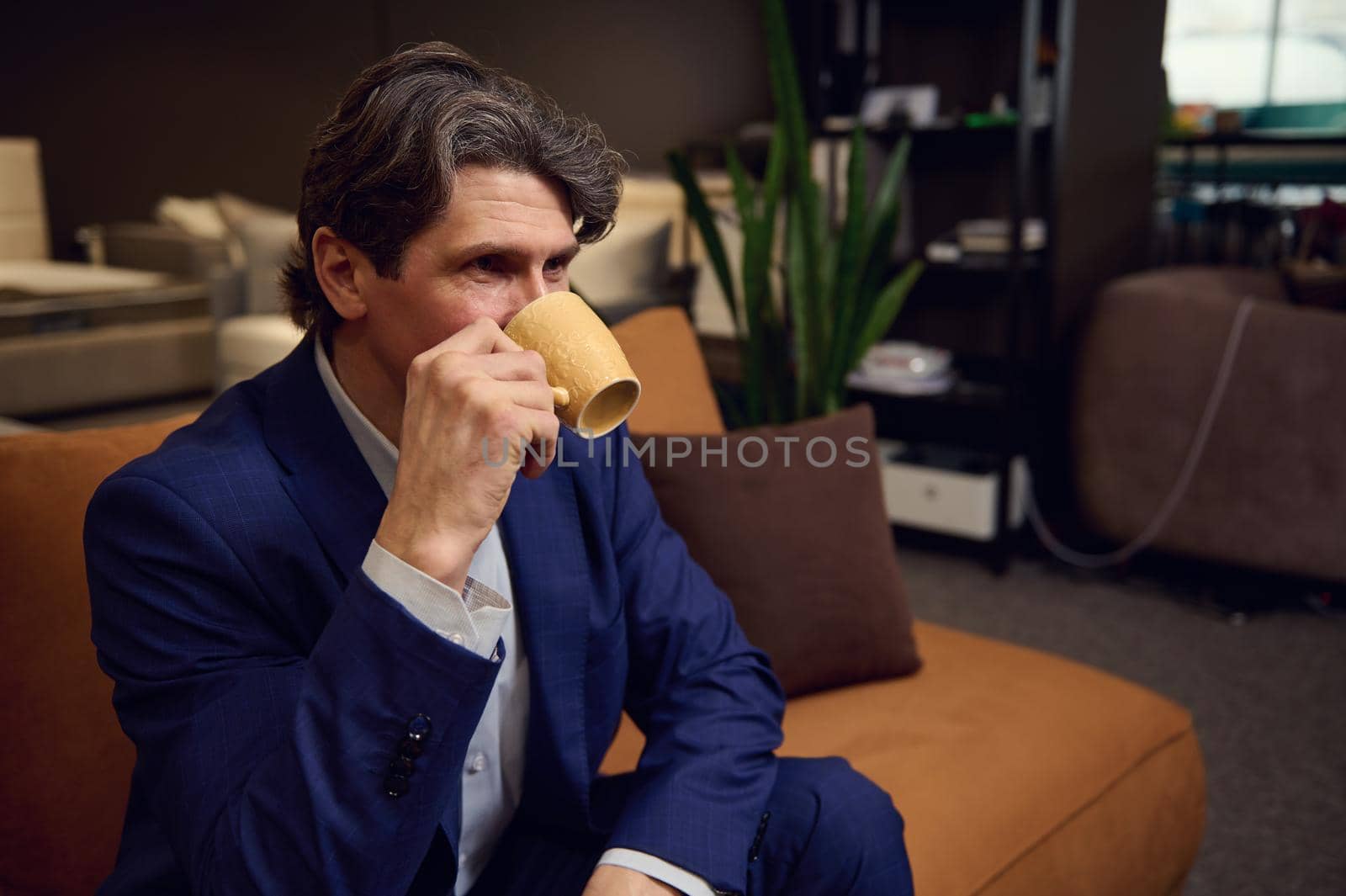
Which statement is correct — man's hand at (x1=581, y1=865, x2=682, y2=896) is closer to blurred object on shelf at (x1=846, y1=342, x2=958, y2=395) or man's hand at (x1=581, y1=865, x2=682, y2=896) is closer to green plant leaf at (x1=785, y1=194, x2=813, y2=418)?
green plant leaf at (x1=785, y1=194, x2=813, y2=418)

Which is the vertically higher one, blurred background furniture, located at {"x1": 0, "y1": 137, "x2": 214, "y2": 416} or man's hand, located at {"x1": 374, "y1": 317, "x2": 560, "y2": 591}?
man's hand, located at {"x1": 374, "y1": 317, "x2": 560, "y2": 591}

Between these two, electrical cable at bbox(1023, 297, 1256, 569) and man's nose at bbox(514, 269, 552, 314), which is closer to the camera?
man's nose at bbox(514, 269, 552, 314)

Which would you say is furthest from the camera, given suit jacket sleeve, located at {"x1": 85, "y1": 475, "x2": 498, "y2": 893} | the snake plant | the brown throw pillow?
the snake plant

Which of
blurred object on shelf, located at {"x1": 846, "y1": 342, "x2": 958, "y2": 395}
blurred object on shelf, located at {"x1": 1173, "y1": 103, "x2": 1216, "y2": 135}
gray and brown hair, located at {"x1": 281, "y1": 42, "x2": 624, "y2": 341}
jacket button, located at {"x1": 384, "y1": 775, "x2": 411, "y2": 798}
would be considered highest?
blurred object on shelf, located at {"x1": 1173, "y1": 103, "x2": 1216, "y2": 135}

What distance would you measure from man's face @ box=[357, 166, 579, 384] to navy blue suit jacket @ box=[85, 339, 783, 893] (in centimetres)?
11

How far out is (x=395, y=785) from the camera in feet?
2.47

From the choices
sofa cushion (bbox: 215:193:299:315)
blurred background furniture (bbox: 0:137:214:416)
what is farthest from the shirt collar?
sofa cushion (bbox: 215:193:299:315)

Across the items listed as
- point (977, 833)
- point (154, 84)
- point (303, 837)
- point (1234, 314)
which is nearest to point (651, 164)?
point (154, 84)

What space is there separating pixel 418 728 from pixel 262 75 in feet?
18.4

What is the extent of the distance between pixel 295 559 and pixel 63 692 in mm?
323

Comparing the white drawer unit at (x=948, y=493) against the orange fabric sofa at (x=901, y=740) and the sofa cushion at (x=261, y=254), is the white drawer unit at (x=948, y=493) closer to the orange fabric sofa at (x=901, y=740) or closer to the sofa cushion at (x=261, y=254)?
the orange fabric sofa at (x=901, y=740)

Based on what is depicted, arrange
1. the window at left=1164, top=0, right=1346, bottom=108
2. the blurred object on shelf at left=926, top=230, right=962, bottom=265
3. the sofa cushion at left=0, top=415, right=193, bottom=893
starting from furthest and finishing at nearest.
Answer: the window at left=1164, top=0, right=1346, bottom=108
the blurred object on shelf at left=926, top=230, right=962, bottom=265
the sofa cushion at left=0, top=415, right=193, bottom=893

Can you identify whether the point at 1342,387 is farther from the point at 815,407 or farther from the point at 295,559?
the point at 295,559

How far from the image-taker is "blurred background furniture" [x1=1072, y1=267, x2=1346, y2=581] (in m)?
2.68
